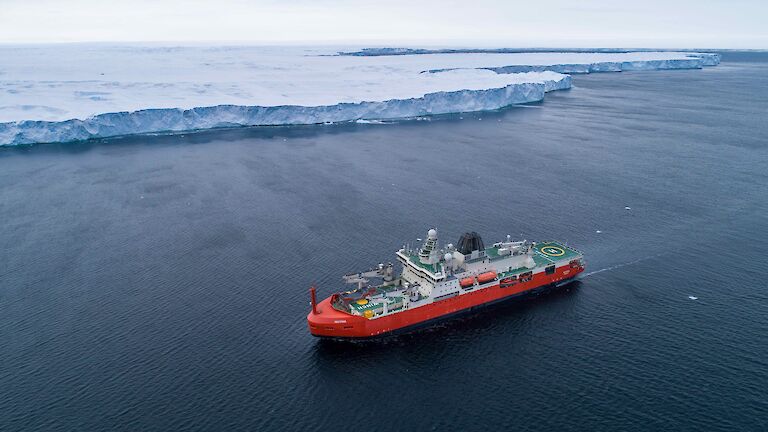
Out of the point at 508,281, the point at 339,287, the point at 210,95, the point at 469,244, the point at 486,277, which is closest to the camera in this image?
the point at 486,277

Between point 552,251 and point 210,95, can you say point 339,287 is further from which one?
point 210,95

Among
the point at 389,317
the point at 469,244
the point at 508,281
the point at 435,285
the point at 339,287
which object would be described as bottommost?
the point at 339,287

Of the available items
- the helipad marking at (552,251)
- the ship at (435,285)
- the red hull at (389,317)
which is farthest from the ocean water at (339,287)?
the helipad marking at (552,251)

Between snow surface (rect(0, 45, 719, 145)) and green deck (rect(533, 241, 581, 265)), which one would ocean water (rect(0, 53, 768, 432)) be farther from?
snow surface (rect(0, 45, 719, 145))

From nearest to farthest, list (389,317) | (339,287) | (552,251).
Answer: (389,317)
(339,287)
(552,251)

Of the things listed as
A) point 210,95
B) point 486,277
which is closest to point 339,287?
point 486,277

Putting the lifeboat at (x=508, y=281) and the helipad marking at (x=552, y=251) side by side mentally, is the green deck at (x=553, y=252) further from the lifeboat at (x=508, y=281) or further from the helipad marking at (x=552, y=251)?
the lifeboat at (x=508, y=281)

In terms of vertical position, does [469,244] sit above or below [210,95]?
below

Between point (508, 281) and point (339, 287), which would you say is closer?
point (508, 281)
